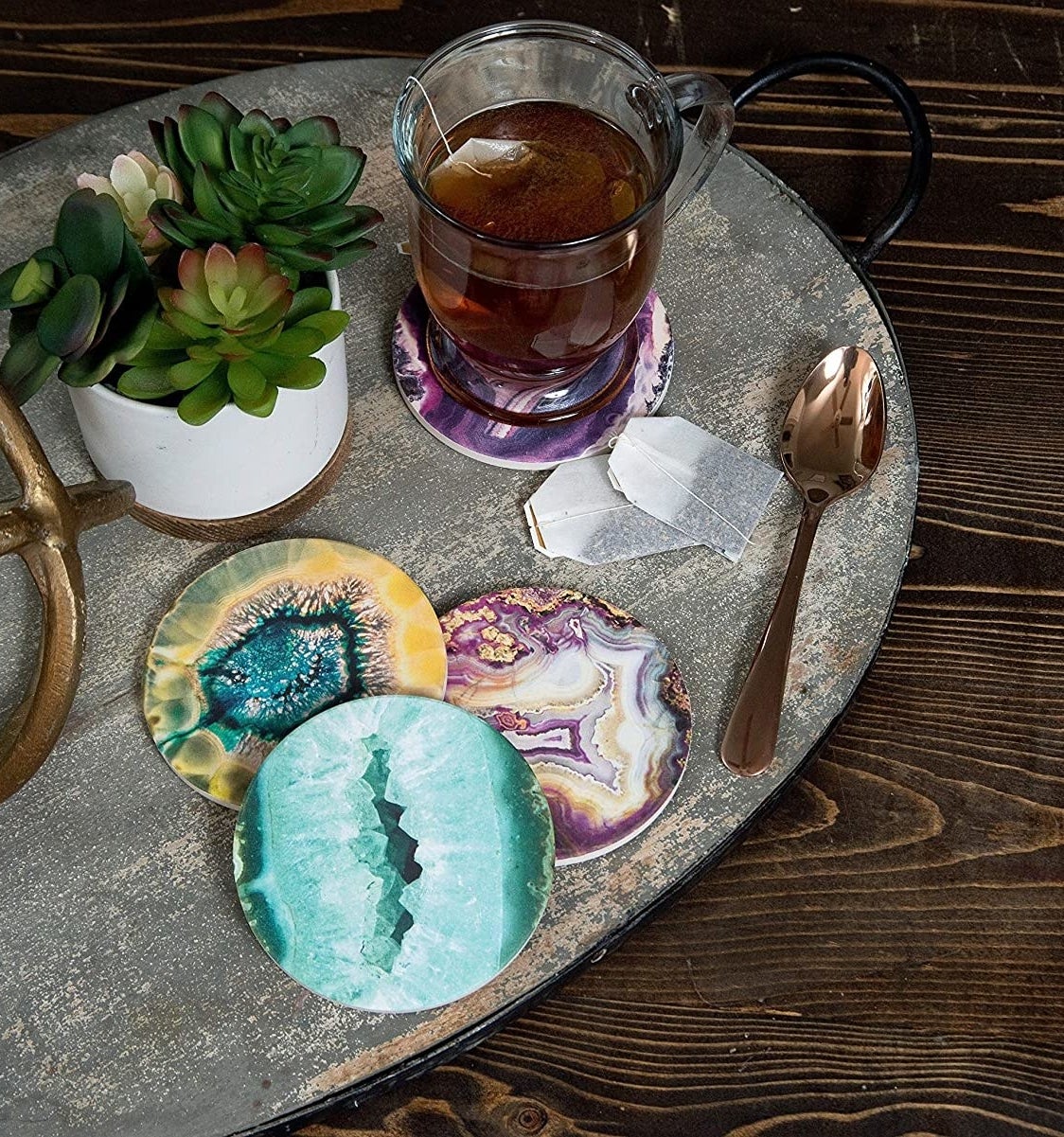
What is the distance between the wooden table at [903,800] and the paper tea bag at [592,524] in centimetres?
15

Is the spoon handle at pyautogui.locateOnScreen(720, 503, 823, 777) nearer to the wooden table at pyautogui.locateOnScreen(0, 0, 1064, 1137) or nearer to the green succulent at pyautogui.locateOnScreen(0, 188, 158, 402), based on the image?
the wooden table at pyautogui.locateOnScreen(0, 0, 1064, 1137)

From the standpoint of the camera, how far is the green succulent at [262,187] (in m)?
0.52

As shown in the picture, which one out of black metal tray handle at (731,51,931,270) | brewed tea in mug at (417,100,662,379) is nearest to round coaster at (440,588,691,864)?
brewed tea in mug at (417,100,662,379)

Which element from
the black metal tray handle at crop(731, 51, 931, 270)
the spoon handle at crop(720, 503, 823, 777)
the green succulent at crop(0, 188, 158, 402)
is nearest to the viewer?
the green succulent at crop(0, 188, 158, 402)

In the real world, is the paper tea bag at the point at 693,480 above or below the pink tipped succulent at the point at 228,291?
below

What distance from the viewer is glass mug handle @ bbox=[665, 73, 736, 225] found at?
1.97 feet

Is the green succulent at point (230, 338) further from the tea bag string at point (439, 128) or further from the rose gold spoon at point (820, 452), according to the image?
the rose gold spoon at point (820, 452)

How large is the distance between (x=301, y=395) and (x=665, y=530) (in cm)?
19

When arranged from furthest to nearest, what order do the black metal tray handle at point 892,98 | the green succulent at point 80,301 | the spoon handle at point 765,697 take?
the black metal tray handle at point 892,98
the spoon handle at point 765,697
the green succulent at point 80,301

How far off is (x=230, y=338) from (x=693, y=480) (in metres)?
0.24

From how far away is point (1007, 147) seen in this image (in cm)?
88

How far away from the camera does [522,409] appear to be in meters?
0.65

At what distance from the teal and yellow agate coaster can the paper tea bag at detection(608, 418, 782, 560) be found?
151mm

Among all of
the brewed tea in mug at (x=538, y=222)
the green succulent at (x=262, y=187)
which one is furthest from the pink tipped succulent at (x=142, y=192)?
the brewed tea in mug at (x=538, y=222)
